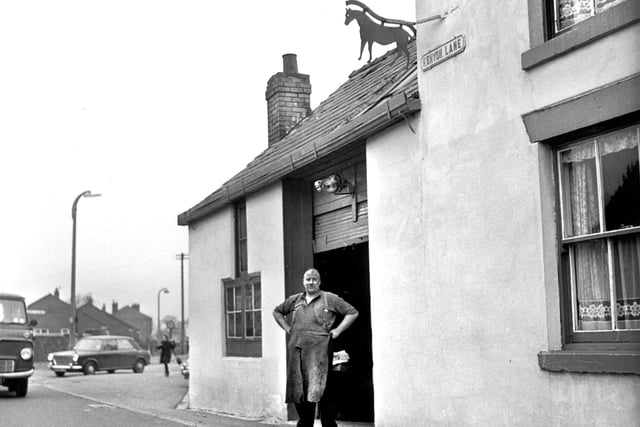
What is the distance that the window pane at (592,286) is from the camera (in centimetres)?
679

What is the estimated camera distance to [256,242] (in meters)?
13.6

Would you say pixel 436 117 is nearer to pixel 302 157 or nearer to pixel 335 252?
pixel 302 157

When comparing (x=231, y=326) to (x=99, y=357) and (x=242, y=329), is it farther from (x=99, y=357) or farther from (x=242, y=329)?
(x=99, y=357)

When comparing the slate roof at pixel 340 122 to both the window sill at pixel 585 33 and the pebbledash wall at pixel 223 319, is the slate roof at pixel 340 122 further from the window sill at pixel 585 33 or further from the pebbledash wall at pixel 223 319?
the window sill at pixel 585 33

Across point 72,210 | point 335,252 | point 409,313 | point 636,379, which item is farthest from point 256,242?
point 72,210

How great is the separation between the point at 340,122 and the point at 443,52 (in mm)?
3682

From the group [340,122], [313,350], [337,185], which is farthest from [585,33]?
[340,122]

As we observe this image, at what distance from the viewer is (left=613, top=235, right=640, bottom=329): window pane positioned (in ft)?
21.4

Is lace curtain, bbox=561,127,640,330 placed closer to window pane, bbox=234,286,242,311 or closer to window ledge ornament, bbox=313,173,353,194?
window ledge ornament, bbox=313,173,353,194

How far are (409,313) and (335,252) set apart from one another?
10.8ft

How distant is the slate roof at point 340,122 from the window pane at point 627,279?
120 inches

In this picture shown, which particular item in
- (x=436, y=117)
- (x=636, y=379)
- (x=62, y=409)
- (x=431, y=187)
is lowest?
(x=62, y=409)

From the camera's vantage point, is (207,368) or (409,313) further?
(207,368)

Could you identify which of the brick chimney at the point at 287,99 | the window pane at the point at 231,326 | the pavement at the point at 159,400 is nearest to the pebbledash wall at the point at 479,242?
the pavement at the point at 159,400
